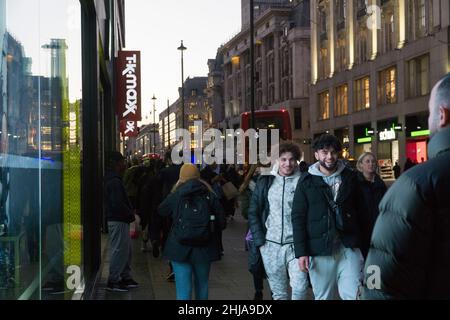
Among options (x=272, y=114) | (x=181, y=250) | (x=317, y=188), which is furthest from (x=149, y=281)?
(x=272, y=114)

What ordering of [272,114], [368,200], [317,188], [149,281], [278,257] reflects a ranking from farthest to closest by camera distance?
1. [272,114]
2. [149,281]
3. [368,200]
4. [278,257]
5. [317,188]

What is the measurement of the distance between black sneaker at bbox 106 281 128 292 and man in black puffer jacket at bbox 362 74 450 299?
7.22 metres

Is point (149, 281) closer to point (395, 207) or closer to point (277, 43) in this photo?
point (395, 207)

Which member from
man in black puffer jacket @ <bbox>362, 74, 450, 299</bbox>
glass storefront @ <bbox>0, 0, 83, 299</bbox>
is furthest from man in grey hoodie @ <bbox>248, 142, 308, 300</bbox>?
man in black puffer jacket @ <bbox>362, 74, 450, 299</bbox>

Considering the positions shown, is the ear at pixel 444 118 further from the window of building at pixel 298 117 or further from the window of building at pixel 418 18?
the window of building at pixel 298 117

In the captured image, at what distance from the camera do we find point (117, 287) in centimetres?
918

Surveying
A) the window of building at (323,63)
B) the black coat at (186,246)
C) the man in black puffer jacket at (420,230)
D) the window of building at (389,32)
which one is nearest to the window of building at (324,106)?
the window of building at (323,63)

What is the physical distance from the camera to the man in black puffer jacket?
2156 millimetres

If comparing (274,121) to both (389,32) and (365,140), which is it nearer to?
(389,32)

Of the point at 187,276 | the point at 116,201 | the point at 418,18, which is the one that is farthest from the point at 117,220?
the point at 418,18

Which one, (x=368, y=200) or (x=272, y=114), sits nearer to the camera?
(x=368, y=200)

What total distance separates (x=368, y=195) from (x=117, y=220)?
142 inches
